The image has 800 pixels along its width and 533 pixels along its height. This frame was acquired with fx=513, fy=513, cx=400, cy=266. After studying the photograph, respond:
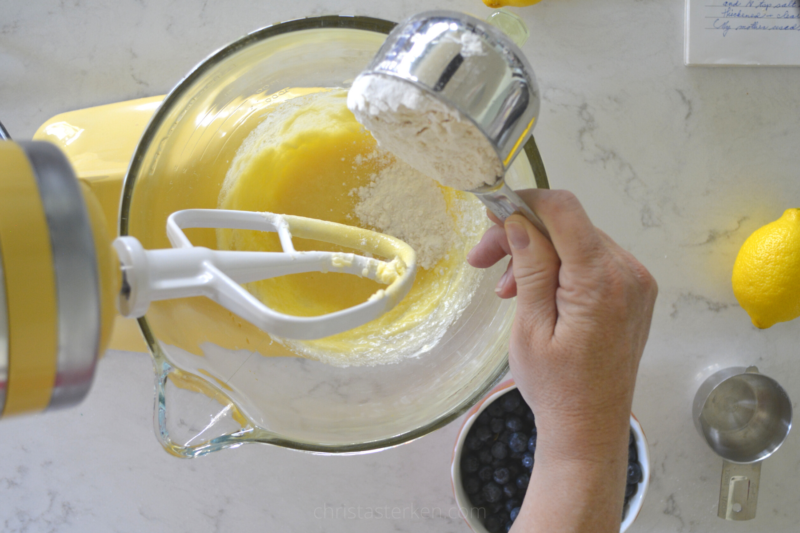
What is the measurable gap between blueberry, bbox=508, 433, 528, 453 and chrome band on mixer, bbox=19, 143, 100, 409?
718 millimetres

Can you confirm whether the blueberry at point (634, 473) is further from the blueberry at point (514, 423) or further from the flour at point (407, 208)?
the flour at point (407, 208)

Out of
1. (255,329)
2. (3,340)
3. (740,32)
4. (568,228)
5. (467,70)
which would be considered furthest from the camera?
(740,32)

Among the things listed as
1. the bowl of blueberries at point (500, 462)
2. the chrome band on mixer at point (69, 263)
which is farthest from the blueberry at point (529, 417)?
the chrome band on mixer at point (69, 263)

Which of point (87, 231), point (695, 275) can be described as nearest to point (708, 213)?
point (695, 275)

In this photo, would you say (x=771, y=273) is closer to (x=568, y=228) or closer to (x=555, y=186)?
(x=555, y=186)

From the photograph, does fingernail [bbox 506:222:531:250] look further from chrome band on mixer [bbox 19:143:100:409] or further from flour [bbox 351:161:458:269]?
chrome band on mixer [bbox 19:143:100:409]

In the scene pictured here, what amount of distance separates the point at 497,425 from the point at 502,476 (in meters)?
0.09

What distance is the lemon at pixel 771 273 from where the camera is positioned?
0.88 metres

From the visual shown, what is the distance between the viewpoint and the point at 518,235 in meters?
0.63

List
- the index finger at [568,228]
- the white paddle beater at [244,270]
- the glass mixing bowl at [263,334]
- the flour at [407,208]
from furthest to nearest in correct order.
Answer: the flour at [407,208] → the glass mixing bowl at [263,334] → the index finger at [568,228] → the white paddle beater at [244,270]

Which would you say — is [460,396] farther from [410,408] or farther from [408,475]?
[408,475]

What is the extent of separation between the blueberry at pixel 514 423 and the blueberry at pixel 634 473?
0.20 m

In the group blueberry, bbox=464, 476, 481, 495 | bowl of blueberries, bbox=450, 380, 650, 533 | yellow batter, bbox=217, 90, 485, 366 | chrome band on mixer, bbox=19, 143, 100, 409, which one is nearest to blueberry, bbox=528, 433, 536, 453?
bowl of blueberries, bbox=450, 380, 650, 533

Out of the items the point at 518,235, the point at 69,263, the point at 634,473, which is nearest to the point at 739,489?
the point at 634,473
